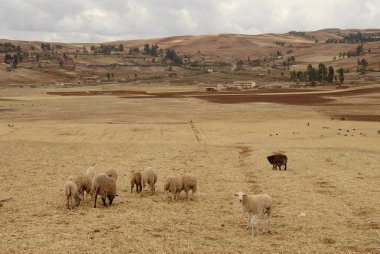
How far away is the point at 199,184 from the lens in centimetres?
2655

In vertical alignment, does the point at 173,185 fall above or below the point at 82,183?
below

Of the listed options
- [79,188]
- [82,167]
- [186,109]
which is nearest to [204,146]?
[82,167]

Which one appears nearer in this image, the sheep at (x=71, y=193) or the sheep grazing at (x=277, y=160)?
the sheep at (x=71, y=193)

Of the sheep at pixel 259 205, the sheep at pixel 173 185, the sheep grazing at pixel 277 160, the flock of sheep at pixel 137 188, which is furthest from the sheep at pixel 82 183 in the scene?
the sheep grazing at pixel 277 160

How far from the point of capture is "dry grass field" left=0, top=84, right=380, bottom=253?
1653 cm

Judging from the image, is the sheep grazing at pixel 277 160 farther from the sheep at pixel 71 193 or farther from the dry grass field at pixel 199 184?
the sheep at pixel 71 193

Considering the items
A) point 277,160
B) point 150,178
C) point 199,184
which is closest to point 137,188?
point 150,178

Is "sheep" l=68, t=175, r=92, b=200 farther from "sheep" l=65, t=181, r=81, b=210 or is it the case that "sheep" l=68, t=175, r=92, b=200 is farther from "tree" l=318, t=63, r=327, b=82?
"tree" l=318, t=63, r=327, b=82

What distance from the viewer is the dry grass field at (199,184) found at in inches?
651

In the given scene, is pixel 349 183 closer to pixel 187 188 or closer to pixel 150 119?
pixel 187 188

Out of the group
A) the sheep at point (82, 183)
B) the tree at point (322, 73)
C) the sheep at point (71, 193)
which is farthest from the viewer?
the tree at point (322, 73)

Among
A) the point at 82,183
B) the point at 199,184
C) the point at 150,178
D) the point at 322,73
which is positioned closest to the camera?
the point at 82,183

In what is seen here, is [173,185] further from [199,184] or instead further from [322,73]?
[322,73]

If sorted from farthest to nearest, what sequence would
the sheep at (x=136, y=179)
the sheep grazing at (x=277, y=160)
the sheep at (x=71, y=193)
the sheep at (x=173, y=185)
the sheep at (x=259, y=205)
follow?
the sheep grazing at (x=277, y=160)
the sheep at (x=136, y=179)
the sheep at (x=173, y=185)
the sheep at (x=71, y=193)
the sheep at (x=259, y=205)
